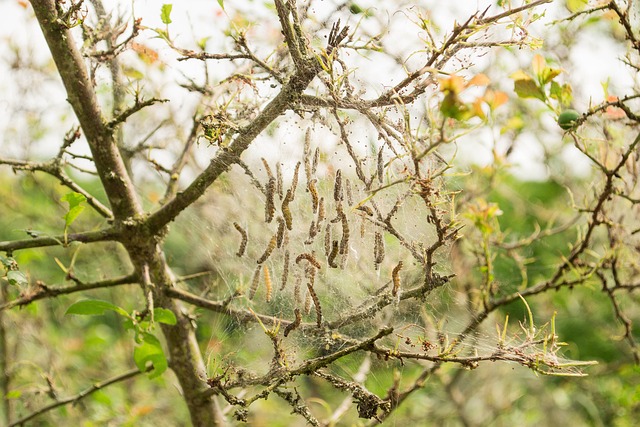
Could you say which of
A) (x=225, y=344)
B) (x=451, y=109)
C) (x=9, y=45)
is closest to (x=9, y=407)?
(x=9, y=45)

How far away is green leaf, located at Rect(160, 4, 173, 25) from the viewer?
1807 millimetres

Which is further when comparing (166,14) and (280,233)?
(166,14)

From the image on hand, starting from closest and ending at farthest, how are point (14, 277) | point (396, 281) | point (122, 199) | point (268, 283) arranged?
point (396, 281) < point (14, 277) < point (268, 283) < point (122, 199)

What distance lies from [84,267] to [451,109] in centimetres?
296

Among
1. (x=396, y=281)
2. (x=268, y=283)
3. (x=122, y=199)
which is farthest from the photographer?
(x=122, y=199)

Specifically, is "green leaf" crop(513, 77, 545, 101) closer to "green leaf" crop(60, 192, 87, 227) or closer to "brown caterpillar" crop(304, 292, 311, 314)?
"brown caterpillar" crop(304, 292, 311, 314)

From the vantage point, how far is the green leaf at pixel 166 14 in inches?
71.1

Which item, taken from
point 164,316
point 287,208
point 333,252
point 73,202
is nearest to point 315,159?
point 287,208

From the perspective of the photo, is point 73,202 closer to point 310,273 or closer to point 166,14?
point 166,14

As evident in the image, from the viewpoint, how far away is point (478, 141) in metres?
2.94

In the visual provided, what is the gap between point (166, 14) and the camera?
182 cm

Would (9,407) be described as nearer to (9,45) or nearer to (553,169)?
(9,45)

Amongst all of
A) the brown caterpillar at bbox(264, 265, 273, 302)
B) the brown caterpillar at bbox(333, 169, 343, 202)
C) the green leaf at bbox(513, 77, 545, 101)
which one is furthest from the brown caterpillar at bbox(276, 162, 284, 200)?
the green leaf at bbox(513, 77, 545, 101)

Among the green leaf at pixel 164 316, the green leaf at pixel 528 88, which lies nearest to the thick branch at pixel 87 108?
the green leaf at pixel 164 316
